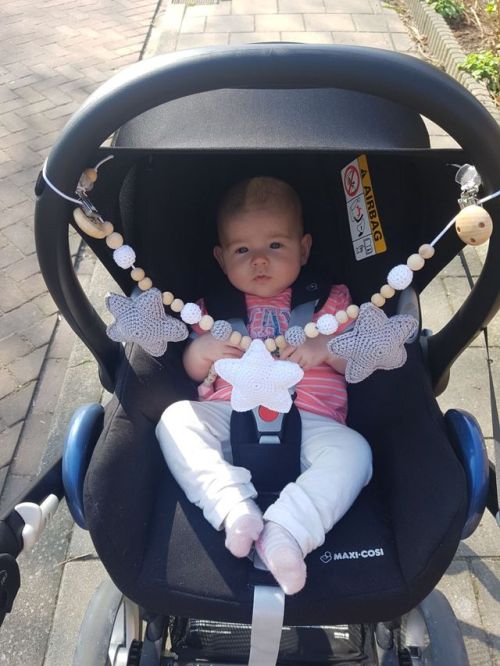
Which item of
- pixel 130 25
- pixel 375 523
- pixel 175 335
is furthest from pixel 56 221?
pixel 130 25

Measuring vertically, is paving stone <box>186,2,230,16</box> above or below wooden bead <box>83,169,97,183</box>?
below

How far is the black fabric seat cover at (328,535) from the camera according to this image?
112cm

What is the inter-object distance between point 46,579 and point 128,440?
2.46 feet

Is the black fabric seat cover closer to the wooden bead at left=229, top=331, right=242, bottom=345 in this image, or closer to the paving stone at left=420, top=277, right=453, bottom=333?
the wooden bead at left=229, top=331, right=242, bottom=345

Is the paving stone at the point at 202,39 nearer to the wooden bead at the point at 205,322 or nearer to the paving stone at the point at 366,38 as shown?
the paving stone at the point at 366,38

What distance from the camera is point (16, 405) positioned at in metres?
2.30

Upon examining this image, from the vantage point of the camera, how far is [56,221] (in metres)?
1.08

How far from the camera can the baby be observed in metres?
1.18

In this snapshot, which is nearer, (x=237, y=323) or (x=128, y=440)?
(x=128, y=440)

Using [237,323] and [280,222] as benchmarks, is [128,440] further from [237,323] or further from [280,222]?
[280,222]

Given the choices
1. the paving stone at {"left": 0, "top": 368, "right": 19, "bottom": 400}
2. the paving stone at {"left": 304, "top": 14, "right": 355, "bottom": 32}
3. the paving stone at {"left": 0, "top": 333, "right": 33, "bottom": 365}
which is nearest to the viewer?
the paving stone at {"left": 0, "top": 368, "right": 19, "bottom": 400}

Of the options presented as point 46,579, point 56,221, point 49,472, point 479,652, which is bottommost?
point 479,652

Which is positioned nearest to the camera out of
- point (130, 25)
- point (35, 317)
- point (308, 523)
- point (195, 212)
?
point (308, 523)

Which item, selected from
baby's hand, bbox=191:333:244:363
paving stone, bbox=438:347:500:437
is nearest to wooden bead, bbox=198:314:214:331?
baby's hand, bbox=191:333:244:363
